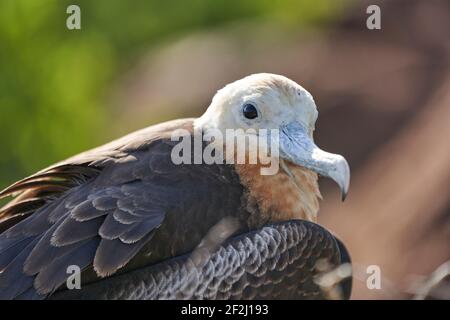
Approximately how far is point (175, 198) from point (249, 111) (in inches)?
23.1

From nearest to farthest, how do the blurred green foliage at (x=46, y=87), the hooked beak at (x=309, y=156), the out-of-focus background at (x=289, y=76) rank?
the hooked beak at (x=309, y=156), the out-of-focus background at (x=289, y=76), the blurred green foliage at (x=46, y=87)

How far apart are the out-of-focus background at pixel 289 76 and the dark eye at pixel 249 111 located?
8.65 ft

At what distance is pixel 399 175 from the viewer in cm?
884

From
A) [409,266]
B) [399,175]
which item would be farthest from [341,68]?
[409,266]

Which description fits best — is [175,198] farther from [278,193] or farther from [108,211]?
[278,193]

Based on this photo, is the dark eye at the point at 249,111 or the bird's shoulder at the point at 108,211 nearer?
the bird's shoulder at the point at 108,211

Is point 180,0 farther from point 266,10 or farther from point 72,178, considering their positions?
point 72,178

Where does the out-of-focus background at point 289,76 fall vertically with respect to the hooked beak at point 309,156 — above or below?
below

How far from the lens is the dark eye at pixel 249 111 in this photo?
14.8 ft

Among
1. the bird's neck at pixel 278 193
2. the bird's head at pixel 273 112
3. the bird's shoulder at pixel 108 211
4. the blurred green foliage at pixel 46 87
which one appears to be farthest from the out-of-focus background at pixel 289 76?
the bird's shoulder at pixel 108 211

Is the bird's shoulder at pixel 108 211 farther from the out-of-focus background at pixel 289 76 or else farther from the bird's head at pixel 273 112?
the out-of-focus background at pixel 289 76

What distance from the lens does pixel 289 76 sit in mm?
9969

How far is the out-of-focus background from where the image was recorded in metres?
8.43

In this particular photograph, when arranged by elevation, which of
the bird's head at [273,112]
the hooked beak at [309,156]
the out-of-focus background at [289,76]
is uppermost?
the bird's head at [273,112]
